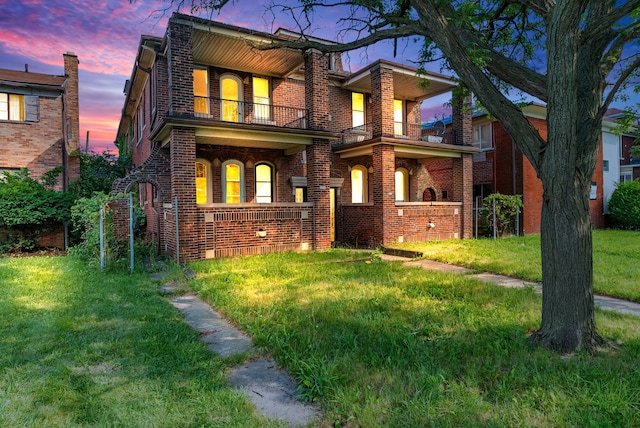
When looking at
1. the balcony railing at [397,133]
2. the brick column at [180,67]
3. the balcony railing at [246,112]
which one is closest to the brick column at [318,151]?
the balcony railing at [246,112]

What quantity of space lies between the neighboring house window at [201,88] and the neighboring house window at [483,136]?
48.3 ft

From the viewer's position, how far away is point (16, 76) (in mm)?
→ 16781

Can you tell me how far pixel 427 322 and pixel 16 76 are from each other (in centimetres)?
2005

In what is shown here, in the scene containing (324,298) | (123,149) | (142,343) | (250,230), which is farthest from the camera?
(123,149)

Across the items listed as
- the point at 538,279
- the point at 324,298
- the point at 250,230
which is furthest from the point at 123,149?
the point at 538,279

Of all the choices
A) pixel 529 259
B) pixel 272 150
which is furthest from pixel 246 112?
pixel 529 259

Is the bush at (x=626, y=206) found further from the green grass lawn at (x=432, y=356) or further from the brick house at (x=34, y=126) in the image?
the brick house at (x=34, y=126)

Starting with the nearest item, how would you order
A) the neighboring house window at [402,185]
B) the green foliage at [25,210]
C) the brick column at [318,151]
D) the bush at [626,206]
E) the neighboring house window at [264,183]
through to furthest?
1. the brick column at [318,151]
2. the green foliage at [25,210]
3. the neighboring house window at [264,183]
4. the neighboring house window at [402,185]
5. the bush at [626,206]

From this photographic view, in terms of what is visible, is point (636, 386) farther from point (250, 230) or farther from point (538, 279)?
point (250, 230)

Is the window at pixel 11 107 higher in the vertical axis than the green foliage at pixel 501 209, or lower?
higher

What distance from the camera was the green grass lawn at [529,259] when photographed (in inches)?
299

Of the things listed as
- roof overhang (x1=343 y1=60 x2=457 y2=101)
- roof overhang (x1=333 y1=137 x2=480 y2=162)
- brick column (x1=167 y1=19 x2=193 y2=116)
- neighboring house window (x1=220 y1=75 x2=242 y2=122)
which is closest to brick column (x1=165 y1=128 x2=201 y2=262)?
brick column (x1=167 y1=19 x2=193 y2=116)

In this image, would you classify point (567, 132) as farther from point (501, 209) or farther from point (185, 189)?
point (501, 209)

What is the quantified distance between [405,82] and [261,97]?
6192 mm
